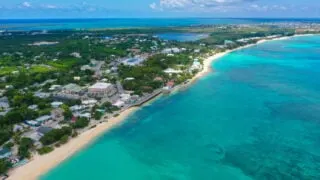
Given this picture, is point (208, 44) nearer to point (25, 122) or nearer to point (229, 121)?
point (229, 121)

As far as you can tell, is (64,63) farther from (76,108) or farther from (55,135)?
(55,135)

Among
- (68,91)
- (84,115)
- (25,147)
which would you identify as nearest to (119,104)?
(84,115)

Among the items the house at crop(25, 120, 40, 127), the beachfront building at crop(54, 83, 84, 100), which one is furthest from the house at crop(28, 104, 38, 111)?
the house at crop(25, 120, 40, 127)

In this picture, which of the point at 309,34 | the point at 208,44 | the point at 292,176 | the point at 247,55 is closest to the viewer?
the point at 292,176

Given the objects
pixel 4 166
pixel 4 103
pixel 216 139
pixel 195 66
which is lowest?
pixel 216 139

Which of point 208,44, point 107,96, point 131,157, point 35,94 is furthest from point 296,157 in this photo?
point 208,44

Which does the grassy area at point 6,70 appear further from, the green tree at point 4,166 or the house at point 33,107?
the green tree at point 4,166
